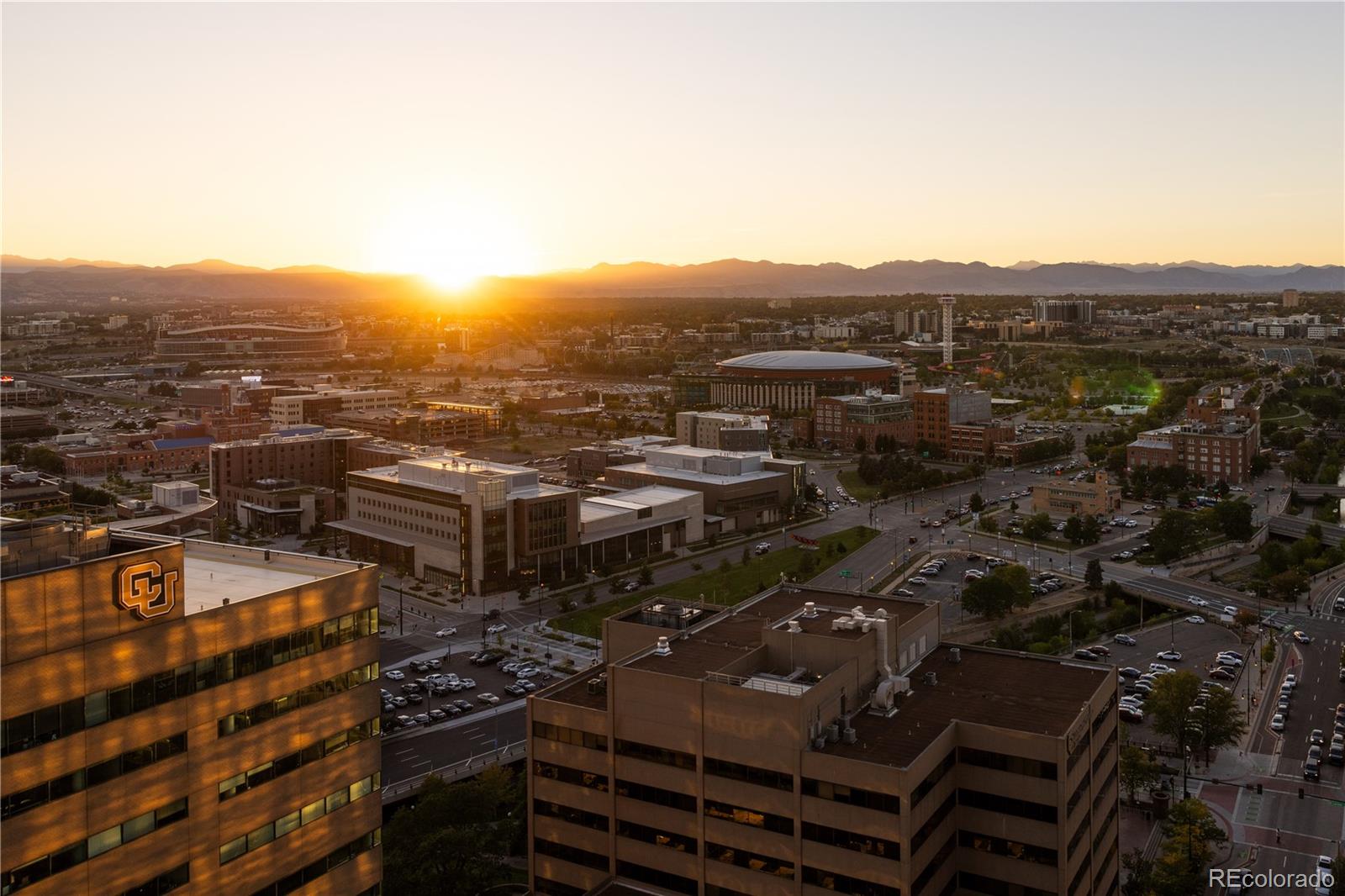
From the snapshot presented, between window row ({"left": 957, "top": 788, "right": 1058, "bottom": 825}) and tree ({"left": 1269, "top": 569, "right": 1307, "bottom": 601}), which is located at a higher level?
window row ({"left": 957, "top": 788, "right": 1058, "bottom": 825})

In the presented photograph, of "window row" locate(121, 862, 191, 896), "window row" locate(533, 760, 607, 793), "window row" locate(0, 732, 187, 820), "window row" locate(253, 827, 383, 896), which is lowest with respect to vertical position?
"window row" locate(533, 760, 607, 793)

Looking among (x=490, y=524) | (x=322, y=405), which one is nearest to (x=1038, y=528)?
(x=490, y=524)

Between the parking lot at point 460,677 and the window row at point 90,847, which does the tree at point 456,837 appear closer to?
the parking lot at point 460,677

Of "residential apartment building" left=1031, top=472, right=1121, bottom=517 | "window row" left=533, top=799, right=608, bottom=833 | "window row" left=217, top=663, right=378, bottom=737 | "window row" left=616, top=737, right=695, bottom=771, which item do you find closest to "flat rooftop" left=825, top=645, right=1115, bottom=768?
"window row" left=616, top=737, right=695, bottom=771

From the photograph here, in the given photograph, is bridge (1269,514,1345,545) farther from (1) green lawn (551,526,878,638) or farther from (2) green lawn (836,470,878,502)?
(2) green lawn (836,470,878,502)

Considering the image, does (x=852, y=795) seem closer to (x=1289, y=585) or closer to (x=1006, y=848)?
(x=1006, y=848)

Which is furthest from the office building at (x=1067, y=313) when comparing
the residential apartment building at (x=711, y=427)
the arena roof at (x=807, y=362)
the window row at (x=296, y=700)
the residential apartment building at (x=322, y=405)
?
the window row at (x=296, y=700)
